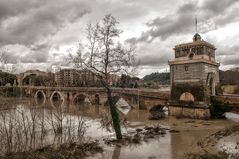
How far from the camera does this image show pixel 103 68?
19.8m

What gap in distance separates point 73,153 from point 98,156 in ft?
4.63

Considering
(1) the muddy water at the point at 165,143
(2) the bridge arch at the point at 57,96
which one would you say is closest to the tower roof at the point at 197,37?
(1) the muddy water at the point at 165,143

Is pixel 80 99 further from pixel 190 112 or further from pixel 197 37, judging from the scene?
pixel 190 112

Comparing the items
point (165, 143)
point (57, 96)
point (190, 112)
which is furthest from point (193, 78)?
point (57, 96)

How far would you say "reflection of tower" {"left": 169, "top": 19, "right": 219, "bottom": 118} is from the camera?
110 feet

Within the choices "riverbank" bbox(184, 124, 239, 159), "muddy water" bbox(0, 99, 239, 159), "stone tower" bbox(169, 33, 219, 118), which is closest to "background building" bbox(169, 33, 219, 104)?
"stone tower" bbox(169, 33, 219, 118)

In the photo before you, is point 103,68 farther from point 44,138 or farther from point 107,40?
point 44,138

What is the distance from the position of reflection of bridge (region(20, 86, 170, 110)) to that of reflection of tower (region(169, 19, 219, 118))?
327 centimetres

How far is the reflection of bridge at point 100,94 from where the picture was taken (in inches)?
1597

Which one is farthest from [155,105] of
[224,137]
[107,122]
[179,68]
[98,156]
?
[98,156]

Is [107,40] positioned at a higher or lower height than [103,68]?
higher

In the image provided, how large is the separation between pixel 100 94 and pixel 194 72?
25995 mm

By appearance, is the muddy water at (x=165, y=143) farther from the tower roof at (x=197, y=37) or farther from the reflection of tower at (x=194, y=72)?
the tower roof at (x=197, y=37)

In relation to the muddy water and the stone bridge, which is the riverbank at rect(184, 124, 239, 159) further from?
the stone bridge
